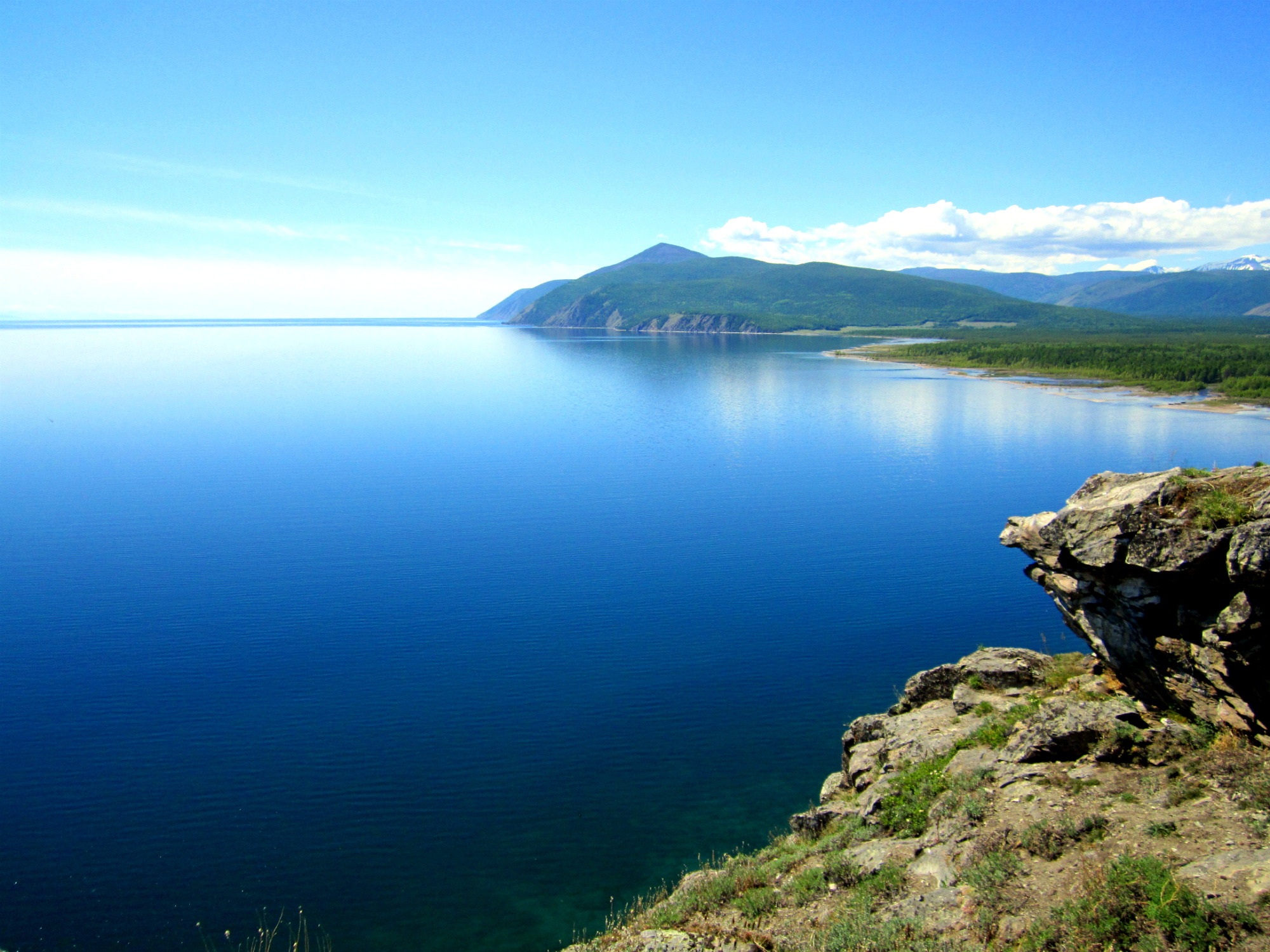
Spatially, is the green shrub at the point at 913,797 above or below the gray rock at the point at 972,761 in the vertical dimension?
below

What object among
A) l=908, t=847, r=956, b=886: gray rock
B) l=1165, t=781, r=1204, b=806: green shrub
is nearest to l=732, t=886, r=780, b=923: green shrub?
l=908, t=847, r=956, b=886: gray rock

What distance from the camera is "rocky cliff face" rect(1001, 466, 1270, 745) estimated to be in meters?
11.2

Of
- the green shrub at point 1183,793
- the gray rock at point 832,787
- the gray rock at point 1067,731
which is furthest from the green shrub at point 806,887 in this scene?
the green shrub at point 1183,793

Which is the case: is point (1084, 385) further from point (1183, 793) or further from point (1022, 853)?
point (1022, 853)

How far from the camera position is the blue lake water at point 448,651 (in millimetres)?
15477

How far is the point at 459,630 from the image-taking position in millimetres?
25594

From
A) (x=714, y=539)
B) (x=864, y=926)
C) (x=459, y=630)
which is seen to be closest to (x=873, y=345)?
(x=714, y=539)

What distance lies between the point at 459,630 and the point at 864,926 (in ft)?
58.9

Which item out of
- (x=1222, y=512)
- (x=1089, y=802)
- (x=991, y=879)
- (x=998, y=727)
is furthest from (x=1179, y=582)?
(x=991, y=879)

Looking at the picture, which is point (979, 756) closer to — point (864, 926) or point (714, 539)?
point (864, 926)

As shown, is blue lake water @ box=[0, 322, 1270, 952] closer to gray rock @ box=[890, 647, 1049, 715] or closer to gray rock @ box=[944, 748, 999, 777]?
gray rock @ box=[890, 647, 1049, 715]

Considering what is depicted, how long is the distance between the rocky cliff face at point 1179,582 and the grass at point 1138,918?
393 cm

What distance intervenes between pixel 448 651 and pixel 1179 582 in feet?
62.5

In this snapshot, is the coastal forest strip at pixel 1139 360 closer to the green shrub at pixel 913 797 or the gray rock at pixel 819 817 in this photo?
the green shrub at pixel 913 797
